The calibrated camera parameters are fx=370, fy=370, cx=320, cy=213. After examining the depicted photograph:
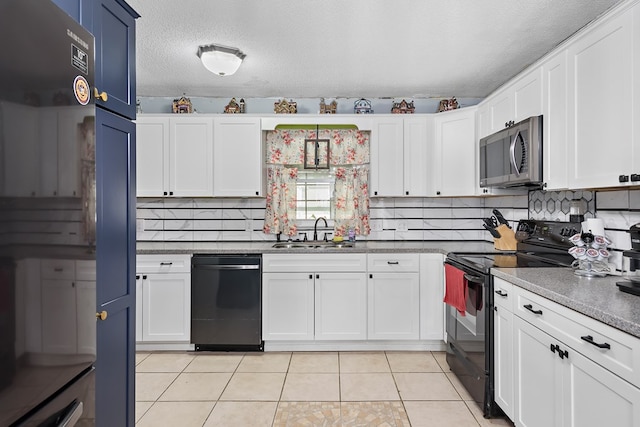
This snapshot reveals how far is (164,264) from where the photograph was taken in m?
3.35

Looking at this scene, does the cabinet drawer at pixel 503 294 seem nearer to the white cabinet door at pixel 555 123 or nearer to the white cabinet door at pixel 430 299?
the white cabinet door at pixel 555 123

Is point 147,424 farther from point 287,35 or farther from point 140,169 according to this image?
point 287,35

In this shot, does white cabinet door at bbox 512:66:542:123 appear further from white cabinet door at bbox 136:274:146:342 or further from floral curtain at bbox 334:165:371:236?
white cabinet door at bbox 136:274:146:342

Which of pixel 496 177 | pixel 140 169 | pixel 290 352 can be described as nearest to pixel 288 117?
pixel 140 169

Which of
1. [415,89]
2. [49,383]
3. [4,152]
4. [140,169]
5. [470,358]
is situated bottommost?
[470,358]

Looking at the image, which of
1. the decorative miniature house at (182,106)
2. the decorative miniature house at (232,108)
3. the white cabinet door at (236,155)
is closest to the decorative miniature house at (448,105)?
the white cabinet door at (236,155)

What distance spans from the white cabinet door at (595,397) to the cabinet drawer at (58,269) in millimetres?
1725

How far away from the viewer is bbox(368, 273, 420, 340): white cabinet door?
339 cm

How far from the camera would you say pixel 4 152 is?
29.8 inches

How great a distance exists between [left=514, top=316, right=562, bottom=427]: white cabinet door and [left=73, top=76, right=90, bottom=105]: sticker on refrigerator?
202 cm

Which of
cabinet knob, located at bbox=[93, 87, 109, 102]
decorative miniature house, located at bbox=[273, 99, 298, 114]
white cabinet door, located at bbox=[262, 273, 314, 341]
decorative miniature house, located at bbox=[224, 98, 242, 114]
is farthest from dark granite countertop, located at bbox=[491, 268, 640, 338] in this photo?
decorative miniature house, located at bbox=[224, 98, 242, 114]

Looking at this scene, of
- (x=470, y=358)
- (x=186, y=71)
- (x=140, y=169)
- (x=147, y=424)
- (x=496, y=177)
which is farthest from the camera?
(x=140, y=169)

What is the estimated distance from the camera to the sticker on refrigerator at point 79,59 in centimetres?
101

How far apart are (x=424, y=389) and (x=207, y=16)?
295cm
